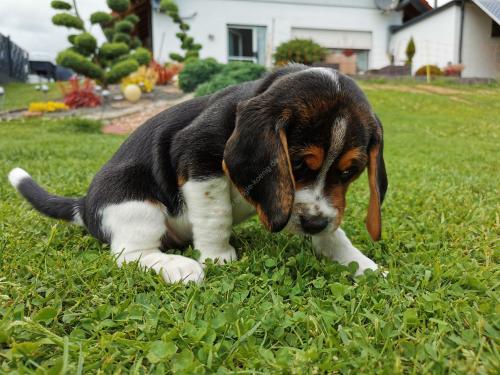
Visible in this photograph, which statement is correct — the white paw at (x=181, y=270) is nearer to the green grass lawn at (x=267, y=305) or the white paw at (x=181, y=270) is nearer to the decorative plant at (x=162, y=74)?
the green grass lawn at (x=267, y=305)

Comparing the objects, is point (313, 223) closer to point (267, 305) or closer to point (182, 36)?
point (267, 305)

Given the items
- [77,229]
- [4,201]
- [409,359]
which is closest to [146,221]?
[77,229]

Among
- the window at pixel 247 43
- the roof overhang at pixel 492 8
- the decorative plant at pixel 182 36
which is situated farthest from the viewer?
the window at pixel 247 43

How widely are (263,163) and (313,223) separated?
43 cm

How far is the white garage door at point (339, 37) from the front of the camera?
2494cm

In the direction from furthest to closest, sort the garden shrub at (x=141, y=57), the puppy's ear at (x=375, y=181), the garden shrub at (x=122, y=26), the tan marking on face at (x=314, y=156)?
the garden shrub at (x=122, y=26), the garden shrub at (x=141, y=57), the puppy's ear at (x=375, y=181), the tan marking on face at (x=314, y=156)

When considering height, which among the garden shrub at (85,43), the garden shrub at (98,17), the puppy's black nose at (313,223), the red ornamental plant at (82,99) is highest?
the garden shrub at (98,17)

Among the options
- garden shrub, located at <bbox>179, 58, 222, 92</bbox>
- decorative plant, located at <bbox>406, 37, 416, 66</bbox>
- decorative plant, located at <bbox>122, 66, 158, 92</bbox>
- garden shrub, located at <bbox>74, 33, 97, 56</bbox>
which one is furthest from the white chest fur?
decorative plant, located at <bbox>406, 37, 416, 66</bbox>

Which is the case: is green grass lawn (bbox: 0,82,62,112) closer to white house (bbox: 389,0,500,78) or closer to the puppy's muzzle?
white house (bbox: 389,0,500,78)

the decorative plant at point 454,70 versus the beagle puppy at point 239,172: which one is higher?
the decorative plant at point 454,70

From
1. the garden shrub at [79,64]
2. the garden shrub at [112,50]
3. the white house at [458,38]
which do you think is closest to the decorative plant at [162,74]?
the garden shrub at [112,50]

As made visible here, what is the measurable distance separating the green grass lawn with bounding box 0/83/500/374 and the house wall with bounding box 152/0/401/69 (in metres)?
21.1

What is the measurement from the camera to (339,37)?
25062 millimetres

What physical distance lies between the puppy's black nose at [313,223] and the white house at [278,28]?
2186 centimetres
